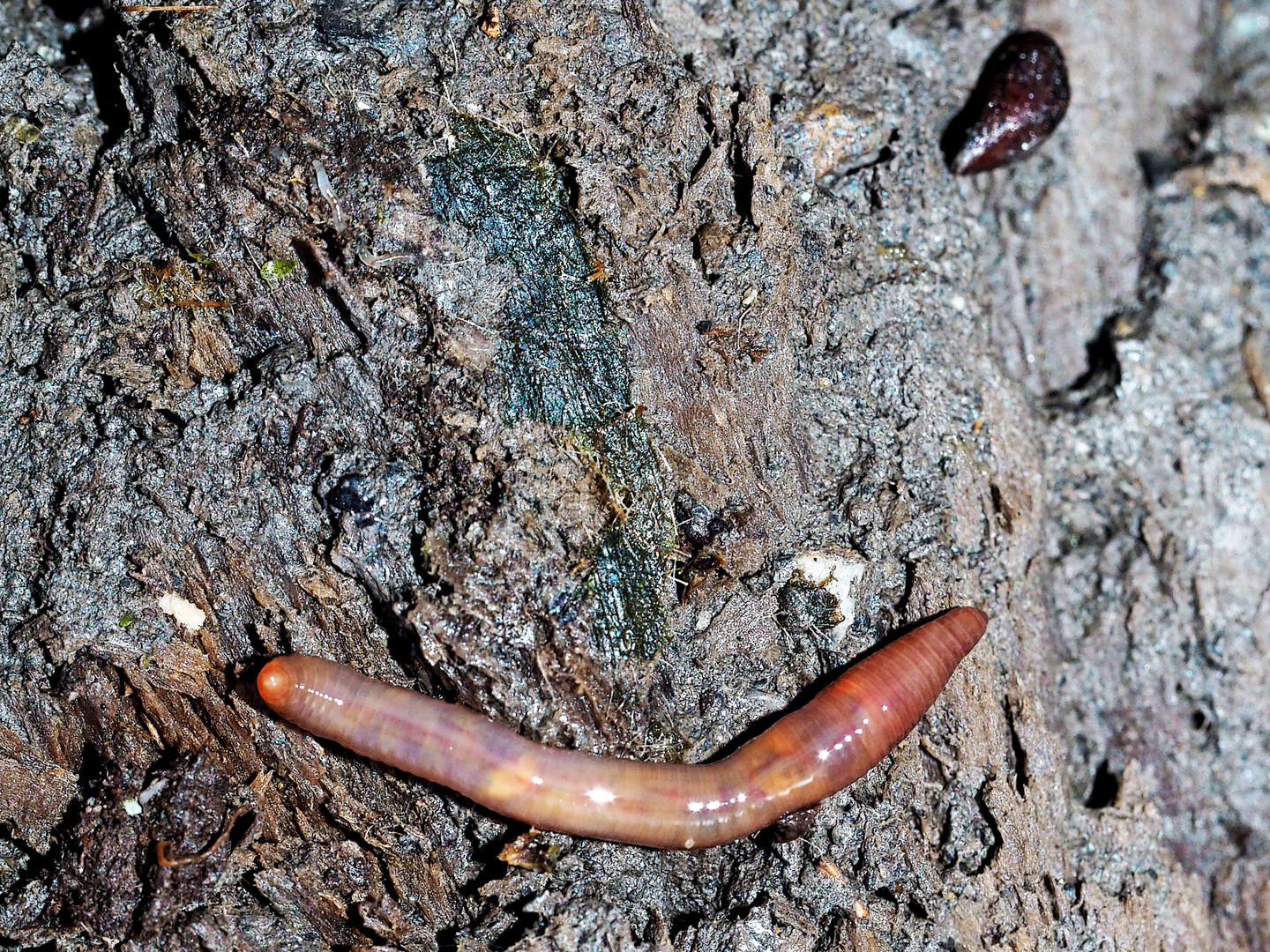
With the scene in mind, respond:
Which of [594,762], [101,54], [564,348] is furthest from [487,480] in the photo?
[101,54]

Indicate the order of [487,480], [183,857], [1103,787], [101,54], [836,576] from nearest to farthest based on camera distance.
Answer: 1. [183,857]
2. [487,480]
3. [836,576]
4. [101,54]
5. [1103,787]

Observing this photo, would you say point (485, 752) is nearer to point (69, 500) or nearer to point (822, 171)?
point (69, 500)

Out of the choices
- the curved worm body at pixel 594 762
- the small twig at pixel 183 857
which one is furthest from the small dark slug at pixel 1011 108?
the small twig at pixel 183 857

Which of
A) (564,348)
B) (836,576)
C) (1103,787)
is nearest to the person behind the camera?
(564,348)

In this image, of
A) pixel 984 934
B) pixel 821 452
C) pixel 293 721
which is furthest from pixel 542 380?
pixel 984 934

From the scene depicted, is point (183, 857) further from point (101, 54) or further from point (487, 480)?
point (101, 54)

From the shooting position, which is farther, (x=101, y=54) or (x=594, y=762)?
(x=101, y=54)

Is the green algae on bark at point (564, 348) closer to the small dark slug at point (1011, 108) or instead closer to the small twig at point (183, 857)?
the small twig at point (183, 857)
